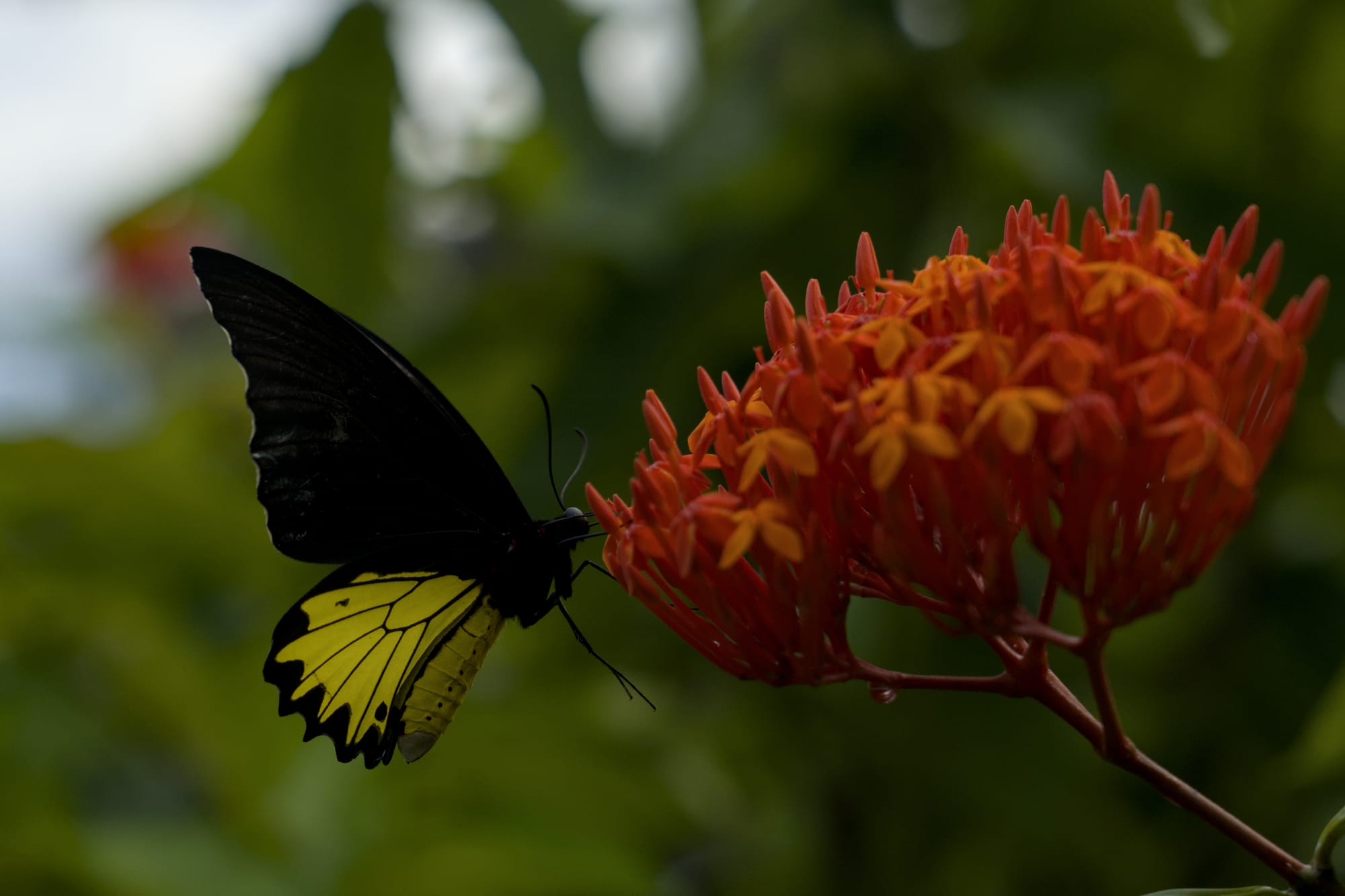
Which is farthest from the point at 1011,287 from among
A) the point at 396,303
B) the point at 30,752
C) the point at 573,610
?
the point at 30,752

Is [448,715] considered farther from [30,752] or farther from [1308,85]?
[1308,85]

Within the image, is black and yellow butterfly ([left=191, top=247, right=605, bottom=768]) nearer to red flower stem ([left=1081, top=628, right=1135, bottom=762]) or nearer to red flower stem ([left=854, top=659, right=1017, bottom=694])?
red flower stem ([left=854, top=659, right=1017, bottom=694])

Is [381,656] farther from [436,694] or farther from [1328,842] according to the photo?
[1328,842]

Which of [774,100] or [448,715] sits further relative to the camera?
[774,100]

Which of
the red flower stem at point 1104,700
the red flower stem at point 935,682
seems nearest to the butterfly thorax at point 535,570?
the red flower stem at point 935,682

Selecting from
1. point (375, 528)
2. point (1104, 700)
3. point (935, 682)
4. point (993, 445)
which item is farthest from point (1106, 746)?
point (375, 528)

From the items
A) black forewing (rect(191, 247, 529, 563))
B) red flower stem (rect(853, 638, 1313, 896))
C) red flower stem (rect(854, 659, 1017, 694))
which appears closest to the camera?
red flower stem (rect(853, 638, 1313, 896))

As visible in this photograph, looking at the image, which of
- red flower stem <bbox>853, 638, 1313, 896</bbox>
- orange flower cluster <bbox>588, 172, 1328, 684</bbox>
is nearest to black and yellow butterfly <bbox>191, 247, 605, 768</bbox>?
orange flower cluster <bbox>588, 172, 1328, 684</bbox>

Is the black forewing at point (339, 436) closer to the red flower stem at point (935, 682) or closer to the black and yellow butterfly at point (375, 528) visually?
the black and yellow butterfly at point (375, 528)
